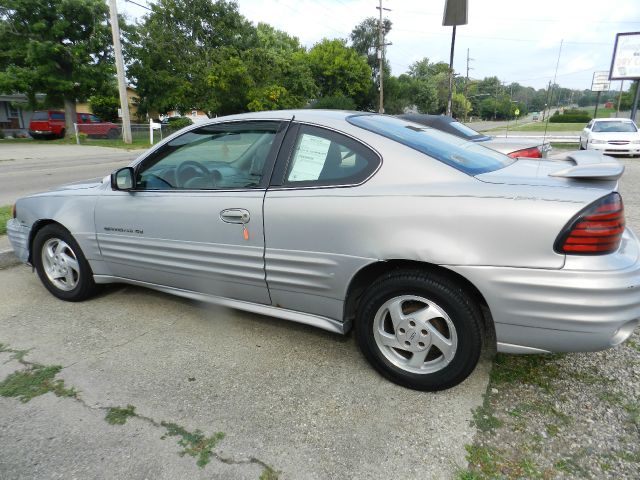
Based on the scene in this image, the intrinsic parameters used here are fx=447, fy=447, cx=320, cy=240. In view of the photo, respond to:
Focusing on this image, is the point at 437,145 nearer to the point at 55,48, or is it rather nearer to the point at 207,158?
the point at 207,158

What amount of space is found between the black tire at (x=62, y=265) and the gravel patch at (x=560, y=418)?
10.1ft

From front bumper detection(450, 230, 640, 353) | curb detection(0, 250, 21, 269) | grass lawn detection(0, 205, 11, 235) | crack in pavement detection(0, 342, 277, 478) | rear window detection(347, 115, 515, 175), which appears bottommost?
crack in pavement detection(0, 342, 277, 478)

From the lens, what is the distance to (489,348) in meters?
2.93

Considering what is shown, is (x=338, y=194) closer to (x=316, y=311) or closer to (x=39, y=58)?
(x=316, y=311)

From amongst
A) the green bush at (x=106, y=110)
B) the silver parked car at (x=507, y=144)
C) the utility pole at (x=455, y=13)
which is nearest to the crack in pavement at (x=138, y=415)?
the silver parked car at (x=507, y=144)

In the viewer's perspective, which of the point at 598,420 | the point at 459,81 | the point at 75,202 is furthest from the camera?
the point at 459,81

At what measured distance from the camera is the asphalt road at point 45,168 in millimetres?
9843

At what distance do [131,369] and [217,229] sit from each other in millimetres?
1001

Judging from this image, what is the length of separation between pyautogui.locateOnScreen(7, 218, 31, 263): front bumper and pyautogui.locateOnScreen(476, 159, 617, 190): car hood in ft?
12.0

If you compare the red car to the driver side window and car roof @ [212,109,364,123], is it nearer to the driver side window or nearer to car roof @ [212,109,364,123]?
the driver side window

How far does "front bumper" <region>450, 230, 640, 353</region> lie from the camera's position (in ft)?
6.55

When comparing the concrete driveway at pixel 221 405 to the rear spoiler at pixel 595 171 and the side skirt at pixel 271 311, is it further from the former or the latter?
the rear spoiler at pixel 595 171

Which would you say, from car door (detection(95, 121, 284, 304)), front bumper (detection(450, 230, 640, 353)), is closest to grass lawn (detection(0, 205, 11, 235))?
car door (detection(95, 121, 284, 304))

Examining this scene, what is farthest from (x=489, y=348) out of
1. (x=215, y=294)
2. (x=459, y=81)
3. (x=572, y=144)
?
(x=459, y=81)
